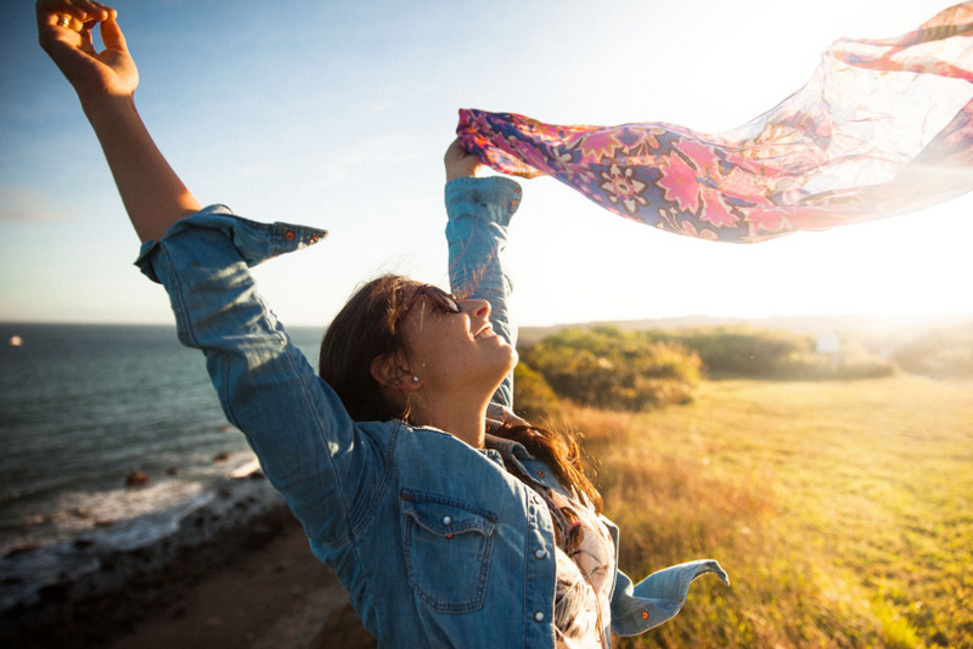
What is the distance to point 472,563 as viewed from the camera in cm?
131

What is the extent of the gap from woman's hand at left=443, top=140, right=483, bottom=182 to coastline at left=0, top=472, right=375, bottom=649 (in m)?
4.91

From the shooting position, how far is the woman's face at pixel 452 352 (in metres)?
1.73

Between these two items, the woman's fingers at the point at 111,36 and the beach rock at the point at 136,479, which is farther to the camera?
the beach rock at the point at 136,479

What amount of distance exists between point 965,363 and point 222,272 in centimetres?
1902

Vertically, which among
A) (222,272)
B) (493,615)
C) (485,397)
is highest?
(222,272)

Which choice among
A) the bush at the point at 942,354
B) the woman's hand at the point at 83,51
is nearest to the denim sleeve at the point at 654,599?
the woman's hand at the point at 83,51

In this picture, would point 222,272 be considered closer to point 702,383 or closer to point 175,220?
point 175,220

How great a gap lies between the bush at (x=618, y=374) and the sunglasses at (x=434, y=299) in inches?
419

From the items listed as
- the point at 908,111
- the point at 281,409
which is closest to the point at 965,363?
the point at 908,111

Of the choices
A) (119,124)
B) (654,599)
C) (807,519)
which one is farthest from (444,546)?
(807,519)

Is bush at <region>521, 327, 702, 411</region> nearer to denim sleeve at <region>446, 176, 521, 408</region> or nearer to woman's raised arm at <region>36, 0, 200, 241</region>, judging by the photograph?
denim sleeve at <region>446, 176, 521, 408</region>

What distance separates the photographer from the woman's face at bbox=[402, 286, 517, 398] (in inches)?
68.2

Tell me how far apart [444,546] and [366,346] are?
30.5 inches

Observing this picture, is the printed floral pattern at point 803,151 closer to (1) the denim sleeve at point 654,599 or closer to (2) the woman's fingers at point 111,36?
(1) the denim sleeve at point 654,599
